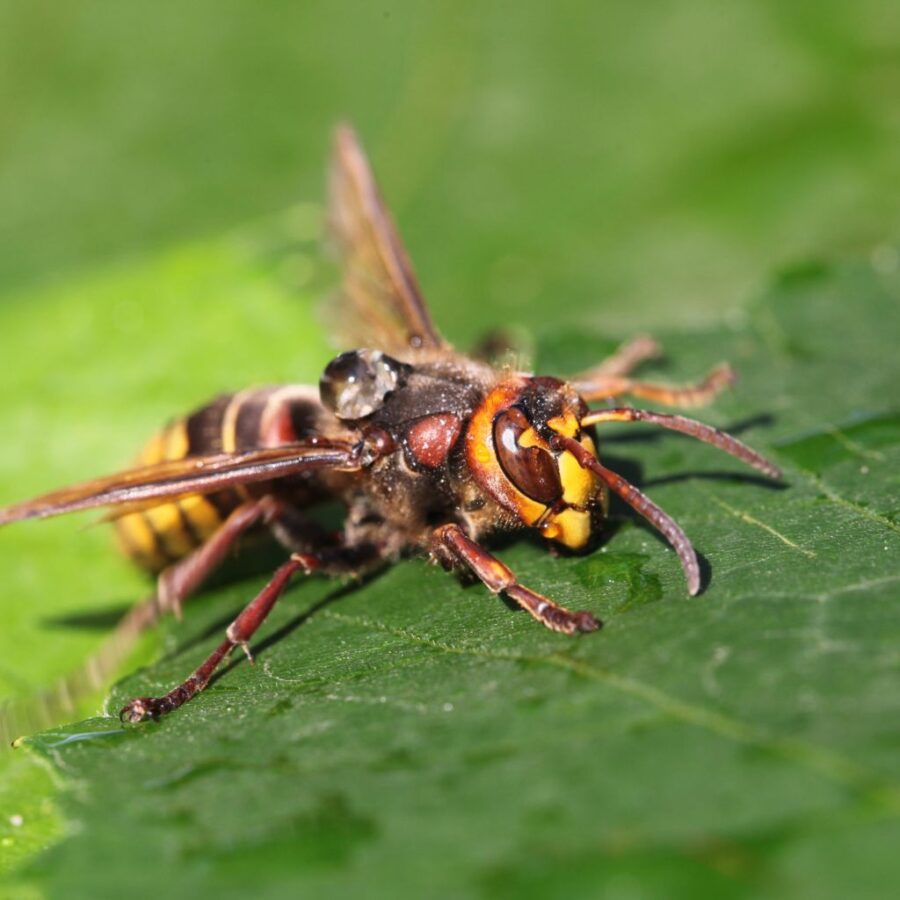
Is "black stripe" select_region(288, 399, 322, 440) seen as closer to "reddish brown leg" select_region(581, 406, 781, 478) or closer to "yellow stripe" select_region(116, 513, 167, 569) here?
"yellow stripe" select_region(116, 513, 167, 569)

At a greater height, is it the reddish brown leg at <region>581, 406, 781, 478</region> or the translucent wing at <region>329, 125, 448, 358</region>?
the translucent wing at <region>329, 125, 448, 358</region>

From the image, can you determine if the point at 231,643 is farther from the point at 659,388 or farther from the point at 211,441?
the point at 659,388

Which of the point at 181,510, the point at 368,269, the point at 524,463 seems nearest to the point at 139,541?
the point at 181,510

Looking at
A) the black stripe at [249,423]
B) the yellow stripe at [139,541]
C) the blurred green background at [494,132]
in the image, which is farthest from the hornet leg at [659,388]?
the blurred green background at [494,132]

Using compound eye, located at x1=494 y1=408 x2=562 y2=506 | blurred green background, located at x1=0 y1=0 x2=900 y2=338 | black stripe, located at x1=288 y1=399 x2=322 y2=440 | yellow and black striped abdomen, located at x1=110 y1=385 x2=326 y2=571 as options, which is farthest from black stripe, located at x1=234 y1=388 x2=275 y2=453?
blurred green background, located at x1=0 y1=0 x2=900 y2=338

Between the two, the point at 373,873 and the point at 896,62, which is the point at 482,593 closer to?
the point at 373,873

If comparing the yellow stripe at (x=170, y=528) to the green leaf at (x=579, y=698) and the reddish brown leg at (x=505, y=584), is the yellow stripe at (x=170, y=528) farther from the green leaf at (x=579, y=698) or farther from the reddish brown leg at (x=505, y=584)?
the reddish brown leg at (x=505, y=584)

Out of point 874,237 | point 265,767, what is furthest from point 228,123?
point 265,767
